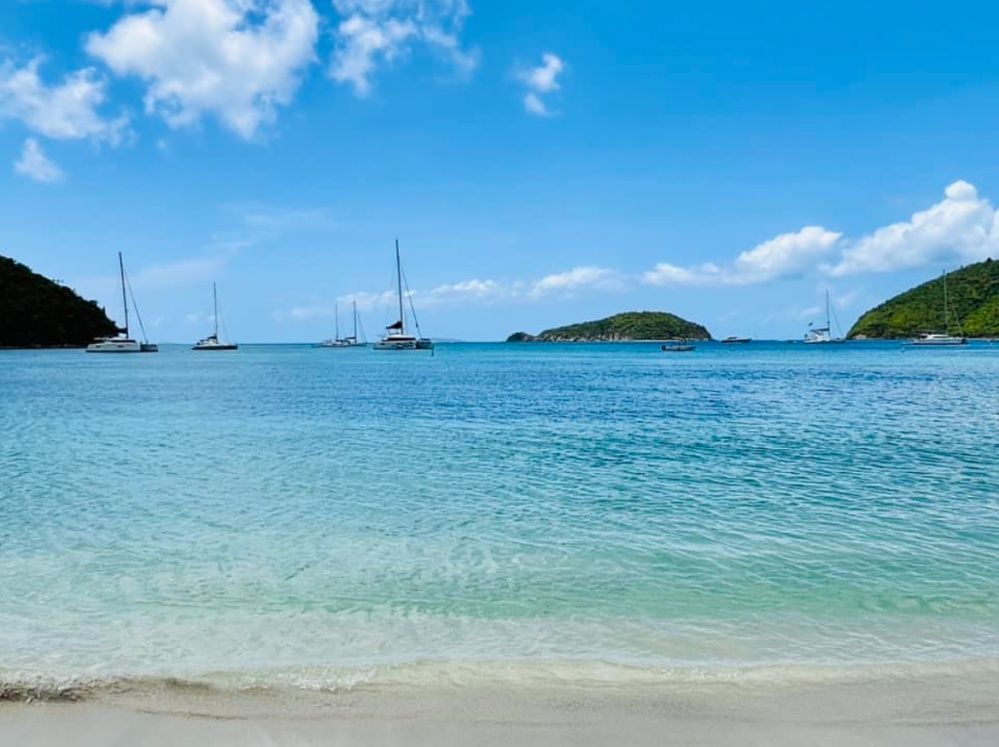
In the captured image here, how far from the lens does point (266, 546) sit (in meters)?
11.3

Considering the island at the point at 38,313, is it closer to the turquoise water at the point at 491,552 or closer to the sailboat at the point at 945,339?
the turquoise water at the point at 491,552

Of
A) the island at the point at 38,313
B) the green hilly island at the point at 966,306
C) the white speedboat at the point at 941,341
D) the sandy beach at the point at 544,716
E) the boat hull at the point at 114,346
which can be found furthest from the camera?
the green hilly island at the point at 966,306

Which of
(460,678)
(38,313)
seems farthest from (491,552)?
(38,313)

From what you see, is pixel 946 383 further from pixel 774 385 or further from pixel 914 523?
pixel 914 523

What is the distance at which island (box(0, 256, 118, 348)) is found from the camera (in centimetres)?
15575

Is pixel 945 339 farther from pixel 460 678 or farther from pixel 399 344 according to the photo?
pixel 460 678

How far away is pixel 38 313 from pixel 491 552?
613 feet

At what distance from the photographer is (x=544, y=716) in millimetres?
5504

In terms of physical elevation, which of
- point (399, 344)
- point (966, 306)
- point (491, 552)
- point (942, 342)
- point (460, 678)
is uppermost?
point (966, 306)

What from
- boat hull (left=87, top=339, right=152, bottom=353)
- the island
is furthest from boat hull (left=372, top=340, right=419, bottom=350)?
the island

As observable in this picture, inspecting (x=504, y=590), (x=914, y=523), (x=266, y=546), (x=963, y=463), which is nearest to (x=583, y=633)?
(x=504, y=590)

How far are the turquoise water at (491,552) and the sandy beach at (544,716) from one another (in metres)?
0.58

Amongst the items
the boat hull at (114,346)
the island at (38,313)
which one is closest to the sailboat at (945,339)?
the boat hull at (114,346)

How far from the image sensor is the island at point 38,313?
511ft
